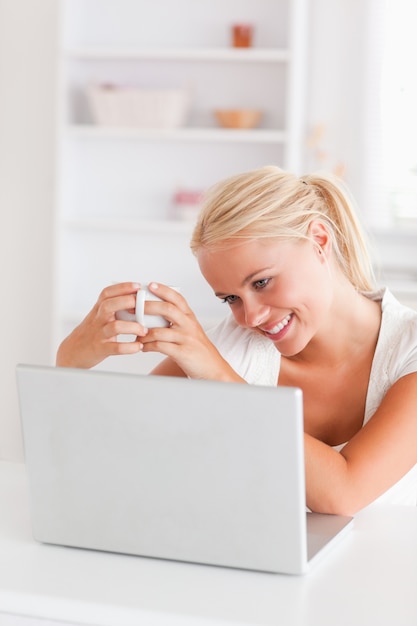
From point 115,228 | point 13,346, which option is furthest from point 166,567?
point 13,346

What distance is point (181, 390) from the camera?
106 centimetres

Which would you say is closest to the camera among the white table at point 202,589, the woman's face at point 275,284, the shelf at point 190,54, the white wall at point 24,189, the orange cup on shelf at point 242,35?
the white table at point 202,589

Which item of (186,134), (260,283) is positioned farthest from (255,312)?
(186,134)

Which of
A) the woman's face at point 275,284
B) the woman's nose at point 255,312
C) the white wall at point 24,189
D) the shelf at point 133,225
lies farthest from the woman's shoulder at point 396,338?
the white wall at point 24,189

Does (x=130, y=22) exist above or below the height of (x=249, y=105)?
above

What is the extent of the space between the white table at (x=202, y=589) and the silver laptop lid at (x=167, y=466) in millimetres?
29

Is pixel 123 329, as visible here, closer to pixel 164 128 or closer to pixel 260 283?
pixel 260 283

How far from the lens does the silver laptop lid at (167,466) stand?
1046 millimetres

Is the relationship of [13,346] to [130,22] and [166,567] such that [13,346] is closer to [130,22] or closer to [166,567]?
[130,22]

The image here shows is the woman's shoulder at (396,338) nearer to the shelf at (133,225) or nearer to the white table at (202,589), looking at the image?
the white table at (202,589)

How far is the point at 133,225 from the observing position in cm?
377

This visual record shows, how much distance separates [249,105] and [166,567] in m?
2.94

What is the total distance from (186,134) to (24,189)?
80cm

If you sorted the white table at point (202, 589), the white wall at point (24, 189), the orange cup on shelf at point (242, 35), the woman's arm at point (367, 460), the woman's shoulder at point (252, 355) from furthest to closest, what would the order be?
the white wall at point (24, 189) → the orange cup on shelf at point (242, 35) → the woman's shoulder at point (252, 355) → the woman's arm at point (367, 460) → the white table at point (202, 589)
